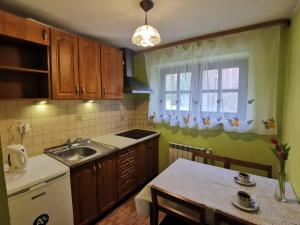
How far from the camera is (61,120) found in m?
2.03

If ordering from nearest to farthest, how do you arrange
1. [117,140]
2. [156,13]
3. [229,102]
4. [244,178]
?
[244,178], [156,13], [229,102], [117,140]

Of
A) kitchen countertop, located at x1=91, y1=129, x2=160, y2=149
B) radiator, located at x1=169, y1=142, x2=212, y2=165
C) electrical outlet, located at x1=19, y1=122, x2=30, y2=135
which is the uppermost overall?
electrical outlet, located at x1=19, y1=122, x2=30, y2=135

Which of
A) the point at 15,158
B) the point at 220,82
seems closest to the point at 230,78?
the point at 220,82

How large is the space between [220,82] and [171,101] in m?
0.74

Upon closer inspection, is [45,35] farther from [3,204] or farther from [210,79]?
[210,79]

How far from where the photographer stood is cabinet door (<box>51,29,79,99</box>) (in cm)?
165

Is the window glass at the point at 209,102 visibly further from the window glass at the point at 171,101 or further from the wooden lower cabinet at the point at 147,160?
the wooden lower cabinet at the point at 147,160

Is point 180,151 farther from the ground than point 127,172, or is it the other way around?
point 180,151

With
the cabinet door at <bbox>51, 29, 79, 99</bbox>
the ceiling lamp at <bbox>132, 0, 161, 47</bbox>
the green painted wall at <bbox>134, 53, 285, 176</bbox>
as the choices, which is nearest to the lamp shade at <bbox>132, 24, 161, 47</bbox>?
the ceiling lamp at <bbox>132, 0, 161, 47</bbox>

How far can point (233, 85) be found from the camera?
6.72ft

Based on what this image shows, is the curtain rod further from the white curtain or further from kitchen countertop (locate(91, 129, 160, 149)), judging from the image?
kitchen countertop (locate(91, 129, 160, 149))

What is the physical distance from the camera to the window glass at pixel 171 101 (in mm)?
2525

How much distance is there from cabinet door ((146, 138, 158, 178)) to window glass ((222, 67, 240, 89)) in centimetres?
133

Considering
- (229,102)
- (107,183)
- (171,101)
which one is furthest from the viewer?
(171,101)
